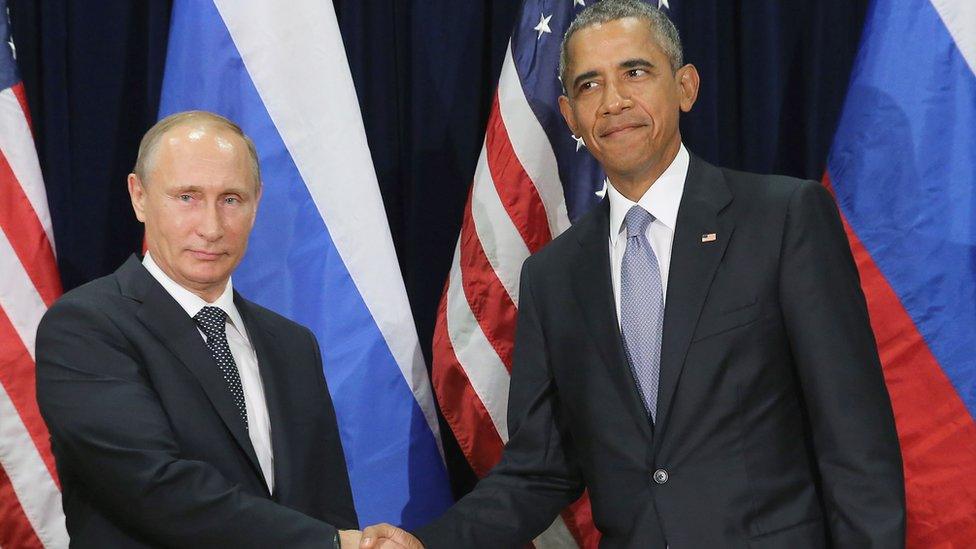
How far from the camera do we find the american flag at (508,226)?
111 inches

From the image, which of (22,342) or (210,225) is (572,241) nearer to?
(210,225)

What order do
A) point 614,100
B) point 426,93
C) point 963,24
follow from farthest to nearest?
point 426,93
point 963,24
point 614,100

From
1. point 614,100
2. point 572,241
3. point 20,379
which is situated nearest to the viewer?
point 614,100

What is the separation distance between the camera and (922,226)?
2.67m

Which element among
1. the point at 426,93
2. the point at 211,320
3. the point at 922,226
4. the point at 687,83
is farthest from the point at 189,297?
the point at 922,226

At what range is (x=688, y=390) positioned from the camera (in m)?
2.04

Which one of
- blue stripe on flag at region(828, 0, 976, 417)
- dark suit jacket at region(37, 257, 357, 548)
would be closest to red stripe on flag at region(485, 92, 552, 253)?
blue stripe on flag at region(828, 0, 976, 417)

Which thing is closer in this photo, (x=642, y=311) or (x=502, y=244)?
(x=642, y=311)

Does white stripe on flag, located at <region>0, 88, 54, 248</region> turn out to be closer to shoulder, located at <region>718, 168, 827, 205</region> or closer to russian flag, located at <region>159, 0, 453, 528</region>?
russian flag, located at <region>159, 0, 453, 528</region>

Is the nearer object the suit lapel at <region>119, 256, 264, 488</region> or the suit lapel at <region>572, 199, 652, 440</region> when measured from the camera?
the suit lapel at <region>119, 256, 264, 488</region>

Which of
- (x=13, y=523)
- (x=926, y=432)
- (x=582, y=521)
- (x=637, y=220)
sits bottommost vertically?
(x=582, y=521)

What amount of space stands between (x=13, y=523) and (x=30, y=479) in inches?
4.3

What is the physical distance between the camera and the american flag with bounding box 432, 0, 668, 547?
2809 mm

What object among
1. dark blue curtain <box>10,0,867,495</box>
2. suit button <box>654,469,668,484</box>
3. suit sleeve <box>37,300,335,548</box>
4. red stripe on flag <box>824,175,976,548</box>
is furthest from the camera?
dark blue curtain <box>10,0,867,495</box>
